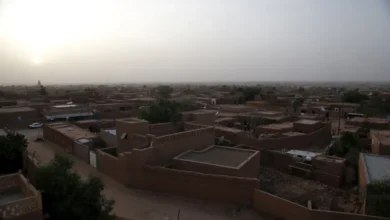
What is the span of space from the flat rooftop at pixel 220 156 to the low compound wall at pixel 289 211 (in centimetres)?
222

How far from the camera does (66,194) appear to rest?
8383 mm

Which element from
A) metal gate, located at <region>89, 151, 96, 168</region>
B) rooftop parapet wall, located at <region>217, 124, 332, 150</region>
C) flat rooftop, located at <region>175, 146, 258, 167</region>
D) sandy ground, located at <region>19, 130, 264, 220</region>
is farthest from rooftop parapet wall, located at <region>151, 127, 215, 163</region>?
metal gate, located at <region>89, 151, 96, 168</region>

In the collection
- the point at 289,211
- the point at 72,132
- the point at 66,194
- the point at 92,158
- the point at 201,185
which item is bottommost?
the point at 289,211

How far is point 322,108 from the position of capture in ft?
120

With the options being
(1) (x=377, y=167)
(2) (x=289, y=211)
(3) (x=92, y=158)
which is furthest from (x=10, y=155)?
(1) (x=377, y=167)

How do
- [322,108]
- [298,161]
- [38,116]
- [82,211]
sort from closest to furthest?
[82,211] → [298,161] → [38,116] → [322,108]

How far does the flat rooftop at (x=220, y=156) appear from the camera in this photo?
13260 mm

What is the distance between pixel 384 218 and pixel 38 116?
104 feet

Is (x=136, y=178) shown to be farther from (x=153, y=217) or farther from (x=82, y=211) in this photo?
(x=82, y=211)

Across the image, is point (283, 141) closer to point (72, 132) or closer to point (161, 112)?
point (161, 112)

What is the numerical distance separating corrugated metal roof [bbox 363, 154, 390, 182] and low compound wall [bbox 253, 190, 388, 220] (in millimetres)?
1971

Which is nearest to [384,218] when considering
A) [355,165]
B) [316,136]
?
[355,165]

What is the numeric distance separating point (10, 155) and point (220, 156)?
1009 centimetres

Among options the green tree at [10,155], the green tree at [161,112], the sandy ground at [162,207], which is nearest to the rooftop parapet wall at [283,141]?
the green tree at [161,112]
